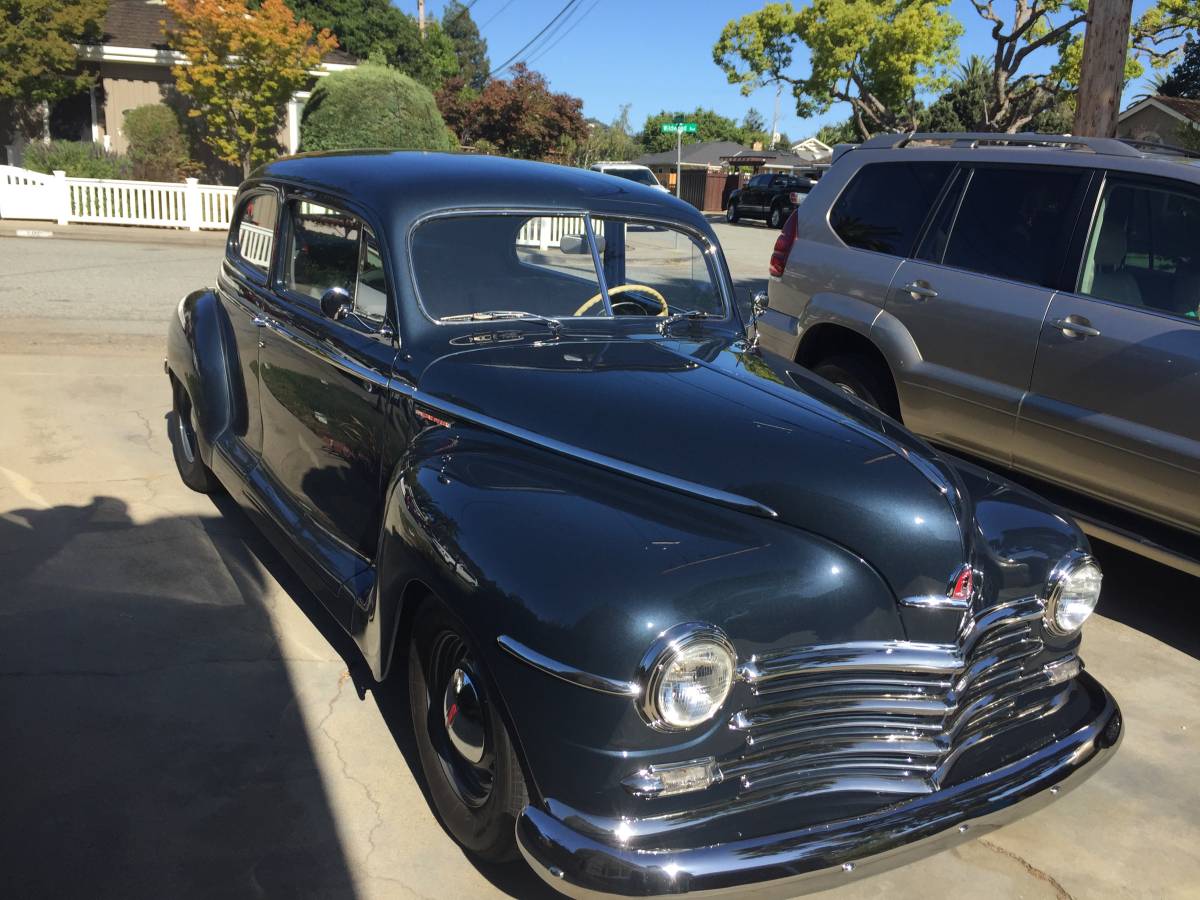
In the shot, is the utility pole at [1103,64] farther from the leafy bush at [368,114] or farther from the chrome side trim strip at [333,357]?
the leafy bush at [368,114]

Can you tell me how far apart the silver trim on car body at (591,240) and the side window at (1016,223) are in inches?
66.5

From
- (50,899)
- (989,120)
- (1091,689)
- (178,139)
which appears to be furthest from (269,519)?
(989,120)

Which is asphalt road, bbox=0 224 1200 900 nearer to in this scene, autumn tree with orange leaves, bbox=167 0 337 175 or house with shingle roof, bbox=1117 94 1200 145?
autumn tree with orange leaves, bbox=167 0 337 175

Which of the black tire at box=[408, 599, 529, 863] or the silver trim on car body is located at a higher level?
the silver trim on car body

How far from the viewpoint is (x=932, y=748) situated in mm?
2375

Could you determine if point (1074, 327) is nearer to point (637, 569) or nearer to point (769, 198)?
point (637, 569)

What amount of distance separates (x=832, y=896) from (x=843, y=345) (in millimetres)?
3715

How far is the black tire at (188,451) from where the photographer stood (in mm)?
5258

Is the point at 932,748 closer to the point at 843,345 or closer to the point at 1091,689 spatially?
the point at 1091,689

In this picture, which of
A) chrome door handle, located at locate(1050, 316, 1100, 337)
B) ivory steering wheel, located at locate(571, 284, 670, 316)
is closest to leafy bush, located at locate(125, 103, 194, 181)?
ivory steering wheel, located at locate(571, 284, 670, 316)

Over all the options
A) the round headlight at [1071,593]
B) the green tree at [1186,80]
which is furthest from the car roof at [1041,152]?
the green tree at [1186,80]

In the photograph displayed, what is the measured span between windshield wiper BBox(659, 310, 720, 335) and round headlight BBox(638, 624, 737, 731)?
1.74m

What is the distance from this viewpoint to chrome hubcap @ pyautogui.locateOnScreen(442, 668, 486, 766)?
2.59 metres

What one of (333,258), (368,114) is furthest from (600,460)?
(368,114)
